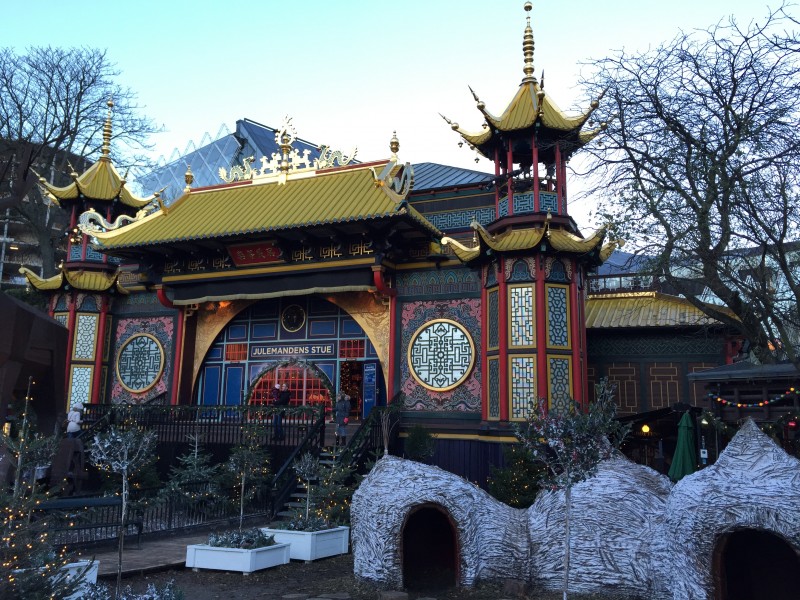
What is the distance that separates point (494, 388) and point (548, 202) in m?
4.15

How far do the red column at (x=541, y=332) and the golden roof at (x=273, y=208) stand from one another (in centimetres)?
273

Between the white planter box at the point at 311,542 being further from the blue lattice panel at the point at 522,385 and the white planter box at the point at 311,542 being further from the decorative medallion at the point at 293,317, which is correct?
the decorative medallion at the point at 293,317

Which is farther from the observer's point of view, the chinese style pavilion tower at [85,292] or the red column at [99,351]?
the chinese style pavilion tower at [85,292]

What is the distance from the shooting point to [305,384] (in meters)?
18.0

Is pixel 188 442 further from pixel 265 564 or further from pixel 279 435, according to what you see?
pixel 265 564

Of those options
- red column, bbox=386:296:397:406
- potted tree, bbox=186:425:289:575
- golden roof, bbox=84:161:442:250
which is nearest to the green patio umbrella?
red column, bbox=386:296:397:406

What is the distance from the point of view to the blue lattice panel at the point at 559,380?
529 inches

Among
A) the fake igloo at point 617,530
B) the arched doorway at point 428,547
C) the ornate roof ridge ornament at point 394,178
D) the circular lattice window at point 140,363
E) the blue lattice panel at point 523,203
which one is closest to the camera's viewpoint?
the fake igloo at point 617,530

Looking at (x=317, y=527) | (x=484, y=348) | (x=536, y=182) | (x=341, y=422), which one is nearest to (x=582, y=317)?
(x=484, y=348)

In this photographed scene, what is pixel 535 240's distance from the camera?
542 inches

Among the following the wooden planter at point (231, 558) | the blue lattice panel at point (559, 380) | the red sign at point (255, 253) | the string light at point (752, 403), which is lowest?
the wooden planter at point (231, 558)

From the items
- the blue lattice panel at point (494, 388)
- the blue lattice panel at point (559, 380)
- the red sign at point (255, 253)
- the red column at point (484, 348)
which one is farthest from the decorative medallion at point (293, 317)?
the blue lattice panel at point (559, 380)

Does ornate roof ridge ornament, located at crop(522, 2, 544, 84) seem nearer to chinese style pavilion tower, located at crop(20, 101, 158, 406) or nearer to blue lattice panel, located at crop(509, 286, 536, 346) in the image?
blue lattice panel, located at crop(509, 286, 536, 346)

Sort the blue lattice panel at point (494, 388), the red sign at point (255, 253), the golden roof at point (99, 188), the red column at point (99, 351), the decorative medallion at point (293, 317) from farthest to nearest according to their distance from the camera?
1. the golden roof at point (99, 188)
2. the red column at point (99, 351)
3. the decorative medallion at point (293, 317)
4. the red sign at point (255, 253)
5. the blue lattice panel at point (494, 388)
